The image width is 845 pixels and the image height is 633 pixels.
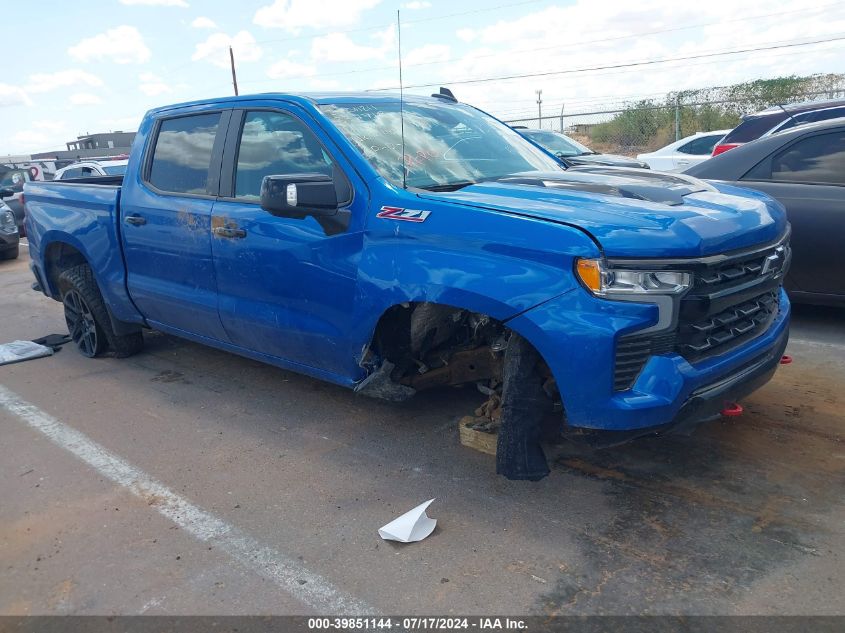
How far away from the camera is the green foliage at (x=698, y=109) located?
19.2 meters

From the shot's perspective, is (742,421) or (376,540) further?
(742,421)

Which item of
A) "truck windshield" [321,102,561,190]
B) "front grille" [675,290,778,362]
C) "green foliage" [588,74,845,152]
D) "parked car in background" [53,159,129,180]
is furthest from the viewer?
"green foliage" [588,74,845,152]

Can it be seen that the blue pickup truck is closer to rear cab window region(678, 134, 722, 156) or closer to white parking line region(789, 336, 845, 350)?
white parking line region(789, 336, 845, 350)

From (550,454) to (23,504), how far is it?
2.73 metres

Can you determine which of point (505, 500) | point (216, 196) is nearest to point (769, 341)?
point (505, 500)

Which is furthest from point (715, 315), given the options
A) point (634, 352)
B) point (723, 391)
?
point (634, 352)

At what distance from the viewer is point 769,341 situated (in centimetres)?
349

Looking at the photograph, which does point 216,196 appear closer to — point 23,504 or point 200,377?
point 200,377

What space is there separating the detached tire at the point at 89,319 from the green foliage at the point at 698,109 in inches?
619

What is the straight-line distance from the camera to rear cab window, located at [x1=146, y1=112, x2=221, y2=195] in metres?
4.79

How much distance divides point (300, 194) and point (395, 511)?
1.59 meters

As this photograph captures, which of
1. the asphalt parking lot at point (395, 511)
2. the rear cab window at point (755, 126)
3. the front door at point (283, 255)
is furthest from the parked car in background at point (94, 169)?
the rear cab window at point (755, 126)

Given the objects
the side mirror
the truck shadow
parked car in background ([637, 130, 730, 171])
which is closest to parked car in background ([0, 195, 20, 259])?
the side mirror

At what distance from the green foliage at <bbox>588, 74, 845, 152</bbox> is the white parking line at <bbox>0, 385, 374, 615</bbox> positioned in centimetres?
1698
